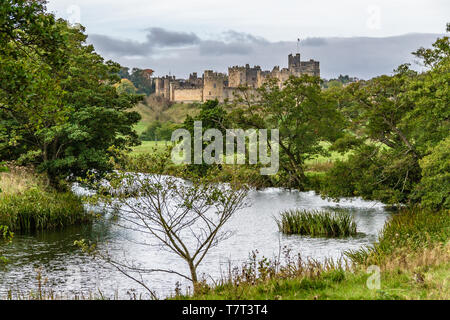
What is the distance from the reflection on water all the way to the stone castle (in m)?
80.7

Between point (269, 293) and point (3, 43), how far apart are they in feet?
19.1

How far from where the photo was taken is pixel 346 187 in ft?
92.4

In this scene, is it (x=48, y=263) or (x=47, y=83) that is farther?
(x=48, y=263)

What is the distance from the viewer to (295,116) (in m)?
36.7

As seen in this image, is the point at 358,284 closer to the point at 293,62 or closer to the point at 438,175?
the point at 438,175

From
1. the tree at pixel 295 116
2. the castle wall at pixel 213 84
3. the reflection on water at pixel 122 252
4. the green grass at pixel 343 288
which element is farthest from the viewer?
the castle wall at pixel 213 84

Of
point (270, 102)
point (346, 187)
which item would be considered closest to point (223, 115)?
point (270, 102)

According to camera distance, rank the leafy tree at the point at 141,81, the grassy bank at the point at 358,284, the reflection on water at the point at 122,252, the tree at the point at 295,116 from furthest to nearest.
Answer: the leafy tree at the point at 141,81 → the tree at the point at 295,116 → the reflection on water at the point at 122,252 → the grassy bank at the point at 358,284

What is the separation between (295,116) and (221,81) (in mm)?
71869

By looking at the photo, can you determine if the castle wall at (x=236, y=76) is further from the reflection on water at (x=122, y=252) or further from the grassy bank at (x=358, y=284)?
the grassy bank at (x=358, y=284)

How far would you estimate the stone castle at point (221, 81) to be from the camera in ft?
340

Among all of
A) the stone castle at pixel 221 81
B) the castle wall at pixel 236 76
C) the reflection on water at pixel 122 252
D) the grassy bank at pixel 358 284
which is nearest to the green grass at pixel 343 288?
the grassy bank at pixel 358 284

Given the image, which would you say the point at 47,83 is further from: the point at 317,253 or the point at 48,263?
the point at 317,253

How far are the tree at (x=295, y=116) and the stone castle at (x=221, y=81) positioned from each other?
215ft
